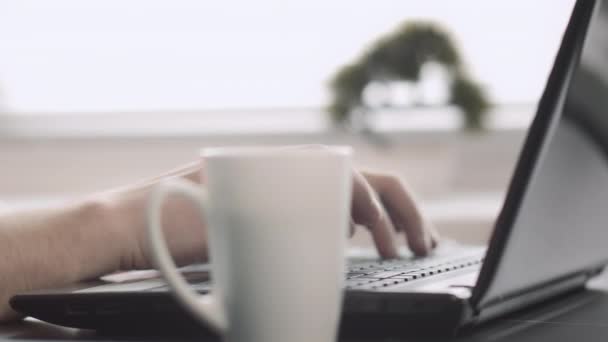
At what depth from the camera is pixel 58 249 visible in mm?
677

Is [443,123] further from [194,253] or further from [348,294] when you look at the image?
[348,294]

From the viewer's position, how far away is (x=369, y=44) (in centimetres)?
192

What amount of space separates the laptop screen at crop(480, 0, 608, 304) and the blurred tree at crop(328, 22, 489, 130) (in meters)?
1.37

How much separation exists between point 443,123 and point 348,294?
1.67 m

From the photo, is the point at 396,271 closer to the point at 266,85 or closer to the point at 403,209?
the point at 403,209

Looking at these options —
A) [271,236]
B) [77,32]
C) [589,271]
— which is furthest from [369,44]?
[271,236]

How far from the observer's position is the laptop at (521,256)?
0.43 meters

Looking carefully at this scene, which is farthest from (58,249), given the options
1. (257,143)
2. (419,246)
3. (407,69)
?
(257,143)

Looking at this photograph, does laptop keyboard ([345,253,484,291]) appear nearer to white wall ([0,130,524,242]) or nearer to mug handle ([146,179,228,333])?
mug handle ([146,179,228,333])

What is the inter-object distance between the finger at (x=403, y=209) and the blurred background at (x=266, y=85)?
1090mm

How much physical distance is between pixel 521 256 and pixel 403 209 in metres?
0.37

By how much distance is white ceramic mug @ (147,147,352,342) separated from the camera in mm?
364

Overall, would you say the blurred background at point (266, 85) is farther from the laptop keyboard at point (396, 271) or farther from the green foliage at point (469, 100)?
the laptop keyboard at point (396, 271)

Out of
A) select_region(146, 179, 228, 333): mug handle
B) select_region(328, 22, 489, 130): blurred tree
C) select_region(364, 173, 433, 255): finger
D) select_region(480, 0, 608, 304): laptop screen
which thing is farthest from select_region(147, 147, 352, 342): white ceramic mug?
select_region(328, 22, 489, 130): blurred tree
